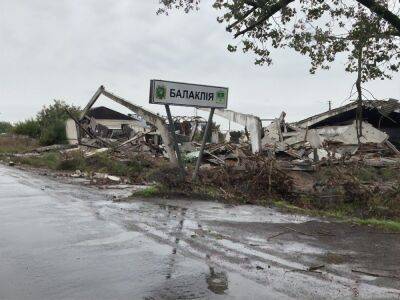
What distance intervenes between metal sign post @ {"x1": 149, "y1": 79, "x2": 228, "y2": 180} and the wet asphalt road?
9.84ft

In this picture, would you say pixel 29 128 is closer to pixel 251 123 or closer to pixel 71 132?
pixel 71 132

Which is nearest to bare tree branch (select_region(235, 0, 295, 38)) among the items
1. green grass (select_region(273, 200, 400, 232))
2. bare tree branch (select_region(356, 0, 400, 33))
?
bare tree branch (select_region(356, 0, 400, 33))

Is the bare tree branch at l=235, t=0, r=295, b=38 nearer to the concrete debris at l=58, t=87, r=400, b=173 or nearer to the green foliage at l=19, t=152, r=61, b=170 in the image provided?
the concrete debris at l=58, t=87, r=400, b=173

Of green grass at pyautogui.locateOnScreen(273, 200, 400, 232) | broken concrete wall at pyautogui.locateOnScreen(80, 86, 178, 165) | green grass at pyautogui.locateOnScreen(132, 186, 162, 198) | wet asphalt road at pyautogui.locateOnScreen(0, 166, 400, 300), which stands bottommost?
wet asphalt road at pyautogui.locateOnScreen(0, 166, 400, 300)

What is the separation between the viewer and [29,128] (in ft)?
182

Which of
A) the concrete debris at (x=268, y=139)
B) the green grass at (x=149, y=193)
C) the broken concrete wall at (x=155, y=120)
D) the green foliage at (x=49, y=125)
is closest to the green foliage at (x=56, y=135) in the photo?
the green foliage at (x=49, y=125)

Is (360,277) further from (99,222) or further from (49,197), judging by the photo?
(49,197)

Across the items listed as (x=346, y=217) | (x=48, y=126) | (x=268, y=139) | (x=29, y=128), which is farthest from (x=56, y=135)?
(x=346, y=217)

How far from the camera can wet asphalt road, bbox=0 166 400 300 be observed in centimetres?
542

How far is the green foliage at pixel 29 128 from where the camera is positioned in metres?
54.8

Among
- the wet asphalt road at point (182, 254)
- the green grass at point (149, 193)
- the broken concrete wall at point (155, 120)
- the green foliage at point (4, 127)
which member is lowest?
the wet asphalt road at point (182, 254)

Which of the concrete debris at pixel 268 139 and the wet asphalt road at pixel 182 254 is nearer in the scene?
the wet asphalt road at pixel 182 254

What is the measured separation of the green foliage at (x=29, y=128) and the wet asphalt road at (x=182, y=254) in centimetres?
4578

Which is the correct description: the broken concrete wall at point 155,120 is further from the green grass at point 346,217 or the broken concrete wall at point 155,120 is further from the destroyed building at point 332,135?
the destroyed building at point 332,135
